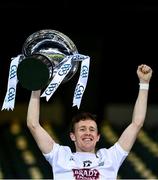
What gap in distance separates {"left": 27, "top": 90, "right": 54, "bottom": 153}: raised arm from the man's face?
146 mm

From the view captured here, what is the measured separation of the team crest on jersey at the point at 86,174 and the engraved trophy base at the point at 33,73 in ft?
1.58

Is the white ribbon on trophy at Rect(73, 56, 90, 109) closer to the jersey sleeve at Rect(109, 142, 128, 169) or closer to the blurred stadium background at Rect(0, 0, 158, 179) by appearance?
the jersey sleeve at Rect(109, 142, 128, 169)

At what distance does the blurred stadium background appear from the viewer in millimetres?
8922

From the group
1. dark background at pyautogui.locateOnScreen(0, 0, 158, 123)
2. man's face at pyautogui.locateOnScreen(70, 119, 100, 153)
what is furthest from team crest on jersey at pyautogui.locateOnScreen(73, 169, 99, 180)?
dark background at pyautogui.locateOnScreen(0, 0, 158, 123)

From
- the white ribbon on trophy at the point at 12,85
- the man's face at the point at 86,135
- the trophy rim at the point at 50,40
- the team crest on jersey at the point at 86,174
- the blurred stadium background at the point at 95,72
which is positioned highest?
the blurred stadium background at the point at 95,72

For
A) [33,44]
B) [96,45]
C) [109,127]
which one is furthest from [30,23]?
[33,44]

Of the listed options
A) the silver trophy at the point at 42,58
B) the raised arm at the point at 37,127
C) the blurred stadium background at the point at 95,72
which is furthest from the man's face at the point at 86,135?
the blurred stadium background at the point at 95,72

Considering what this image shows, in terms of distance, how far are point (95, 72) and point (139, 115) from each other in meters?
5.50

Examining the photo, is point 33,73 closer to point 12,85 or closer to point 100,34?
point 12,85

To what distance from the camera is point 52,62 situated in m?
4.53

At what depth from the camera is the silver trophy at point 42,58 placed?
4422 mm

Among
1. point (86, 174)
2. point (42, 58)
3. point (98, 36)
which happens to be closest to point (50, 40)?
point (42, 58)

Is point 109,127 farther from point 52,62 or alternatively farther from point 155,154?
point 52,62

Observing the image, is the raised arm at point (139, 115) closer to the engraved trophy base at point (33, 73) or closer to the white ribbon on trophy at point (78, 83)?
the white ribbon on trophy at point (78, 83)
